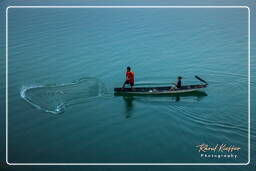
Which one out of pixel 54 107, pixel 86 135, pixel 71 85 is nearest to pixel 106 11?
pixel 71 85

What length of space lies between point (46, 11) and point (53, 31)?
2651 millimetres

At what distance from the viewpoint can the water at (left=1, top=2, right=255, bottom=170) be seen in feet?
39.6

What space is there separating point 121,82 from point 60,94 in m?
2.59

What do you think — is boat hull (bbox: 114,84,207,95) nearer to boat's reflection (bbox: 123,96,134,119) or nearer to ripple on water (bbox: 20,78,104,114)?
boat's reflection (bbox: 123,96,134,119)

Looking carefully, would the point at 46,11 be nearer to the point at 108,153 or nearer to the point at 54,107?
the point at 54,107

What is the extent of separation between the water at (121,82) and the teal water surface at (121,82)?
0.04m

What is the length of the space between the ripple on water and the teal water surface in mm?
37

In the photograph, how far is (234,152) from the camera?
38.7ft

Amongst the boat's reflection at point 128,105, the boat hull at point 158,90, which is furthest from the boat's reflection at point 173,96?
the boat hull at point 158,90

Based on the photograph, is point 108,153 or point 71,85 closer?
point 108,153

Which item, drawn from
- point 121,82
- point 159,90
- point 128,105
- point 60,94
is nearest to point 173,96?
point 159,90

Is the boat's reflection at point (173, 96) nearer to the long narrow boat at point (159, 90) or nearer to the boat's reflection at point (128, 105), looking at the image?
the boat's reflection at point (128, 105)

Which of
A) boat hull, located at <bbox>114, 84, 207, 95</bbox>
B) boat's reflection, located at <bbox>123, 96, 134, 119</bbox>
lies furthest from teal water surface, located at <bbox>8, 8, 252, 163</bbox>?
boat hull, located at <bbox>114, 84, 207, 95</bbox>

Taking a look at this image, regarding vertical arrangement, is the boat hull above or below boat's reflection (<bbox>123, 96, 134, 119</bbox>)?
above
